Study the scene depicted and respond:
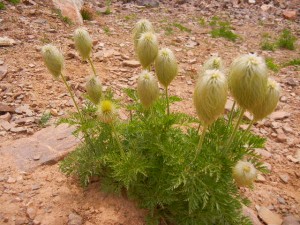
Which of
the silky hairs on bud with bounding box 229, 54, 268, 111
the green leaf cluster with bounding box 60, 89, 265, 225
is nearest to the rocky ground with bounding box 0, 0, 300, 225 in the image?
the green leaf cluster with bounding box 60, 89, 265, 225

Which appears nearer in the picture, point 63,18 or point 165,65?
point 165,65

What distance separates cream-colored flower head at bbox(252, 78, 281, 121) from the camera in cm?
174

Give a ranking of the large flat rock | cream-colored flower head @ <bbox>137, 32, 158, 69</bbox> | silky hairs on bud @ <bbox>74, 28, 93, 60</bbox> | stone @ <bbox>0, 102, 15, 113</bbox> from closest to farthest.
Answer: cream-colored flower head @ <bbox>137, 32, 158, 69</bbox>, silky hairs on bud @ <bbox>74, 28, 93, 60</bbox>, the large flat rock, stone @ <bbox>0, 102, 15, 113</bbox>

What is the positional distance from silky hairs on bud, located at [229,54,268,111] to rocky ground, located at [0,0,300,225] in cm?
134

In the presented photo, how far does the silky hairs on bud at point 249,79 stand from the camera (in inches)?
60.7

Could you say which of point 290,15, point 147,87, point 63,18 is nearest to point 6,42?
point 63,18

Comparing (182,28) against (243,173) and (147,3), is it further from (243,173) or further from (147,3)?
(243,173)

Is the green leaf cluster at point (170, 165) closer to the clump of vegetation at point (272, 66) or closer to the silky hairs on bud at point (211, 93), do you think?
the silky hairs on bud at point (211, 93)

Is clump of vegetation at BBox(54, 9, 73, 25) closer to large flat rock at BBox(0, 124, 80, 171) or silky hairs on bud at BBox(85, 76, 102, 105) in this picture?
large flat rock at BBox(0, 124, 80, 171)

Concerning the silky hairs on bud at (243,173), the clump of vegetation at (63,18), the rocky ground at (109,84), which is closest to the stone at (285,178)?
the rocky ground at (109,84)

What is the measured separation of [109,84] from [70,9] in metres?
2.71

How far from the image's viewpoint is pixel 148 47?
2064 mm

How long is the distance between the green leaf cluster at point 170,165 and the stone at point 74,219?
0.26 meters

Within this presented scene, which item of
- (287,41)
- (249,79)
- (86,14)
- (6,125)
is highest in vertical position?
(249,79)
